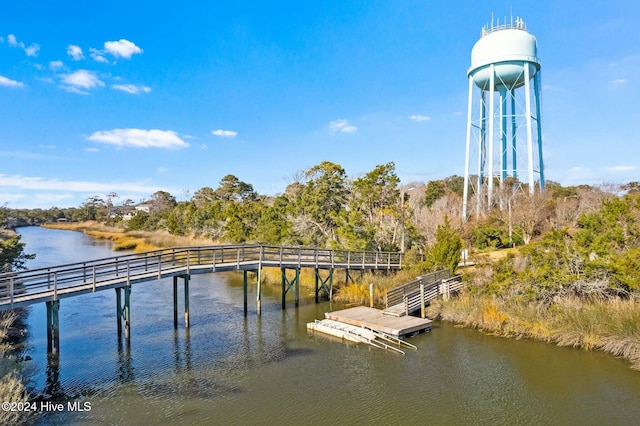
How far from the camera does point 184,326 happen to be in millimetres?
19203

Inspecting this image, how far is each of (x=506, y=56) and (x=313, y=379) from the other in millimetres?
31688

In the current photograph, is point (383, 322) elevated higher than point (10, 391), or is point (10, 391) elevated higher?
point (10, 391)

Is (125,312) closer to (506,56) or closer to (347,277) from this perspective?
(347,277)

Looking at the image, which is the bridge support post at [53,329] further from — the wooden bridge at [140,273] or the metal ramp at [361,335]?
the metal ramp at [361,335]

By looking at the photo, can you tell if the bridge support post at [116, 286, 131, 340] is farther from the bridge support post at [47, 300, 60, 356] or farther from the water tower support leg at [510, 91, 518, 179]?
the water tower support leg at [510, 91, 518, 179]

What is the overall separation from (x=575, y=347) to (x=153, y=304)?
2025 cm

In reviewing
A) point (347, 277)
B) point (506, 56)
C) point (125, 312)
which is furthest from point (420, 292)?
point (506, 56)

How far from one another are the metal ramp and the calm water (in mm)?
450

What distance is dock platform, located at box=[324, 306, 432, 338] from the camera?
1706 centimetres

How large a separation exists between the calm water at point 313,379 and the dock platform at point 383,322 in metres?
0.50

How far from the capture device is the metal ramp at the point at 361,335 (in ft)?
53.0

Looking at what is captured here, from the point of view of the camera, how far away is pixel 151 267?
70.9 feet

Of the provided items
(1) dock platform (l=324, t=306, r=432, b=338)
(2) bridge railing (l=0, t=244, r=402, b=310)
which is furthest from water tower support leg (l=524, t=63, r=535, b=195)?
(1) dock platform (l=324, t=306, r=432, b=338)

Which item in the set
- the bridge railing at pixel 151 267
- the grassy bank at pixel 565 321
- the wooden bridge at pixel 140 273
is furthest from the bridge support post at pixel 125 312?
the grassy bank at pixel 565 321
